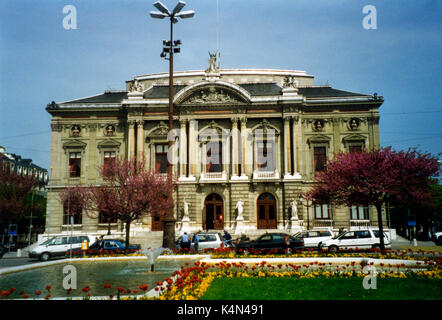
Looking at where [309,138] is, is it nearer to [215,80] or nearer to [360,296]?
[215,80]

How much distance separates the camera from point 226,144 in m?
41.7

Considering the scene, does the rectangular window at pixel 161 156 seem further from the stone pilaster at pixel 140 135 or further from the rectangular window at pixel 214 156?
the rectangular window at pixel 214 156

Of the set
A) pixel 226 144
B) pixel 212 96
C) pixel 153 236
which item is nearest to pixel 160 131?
pixel 212 96

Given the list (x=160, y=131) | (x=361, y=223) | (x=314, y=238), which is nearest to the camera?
(x=314, y=238)

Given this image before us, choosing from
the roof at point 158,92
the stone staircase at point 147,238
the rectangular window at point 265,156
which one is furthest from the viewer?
the roof at point 158,92

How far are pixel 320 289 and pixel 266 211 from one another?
30.6 metres

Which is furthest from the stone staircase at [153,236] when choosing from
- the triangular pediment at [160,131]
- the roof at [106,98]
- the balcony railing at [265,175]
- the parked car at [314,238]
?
the roof at [106,98]

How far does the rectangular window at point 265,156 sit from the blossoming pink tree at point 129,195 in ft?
45.8

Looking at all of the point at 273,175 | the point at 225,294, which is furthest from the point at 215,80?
the point at 225,294

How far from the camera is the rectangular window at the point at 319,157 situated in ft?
138

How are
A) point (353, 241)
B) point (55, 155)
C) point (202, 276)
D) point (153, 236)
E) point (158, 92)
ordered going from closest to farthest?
point (202, 276) → point (353, 241) → point (153, 236) → point (55, 155) → point (158, 92)

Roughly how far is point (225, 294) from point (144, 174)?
20.5m

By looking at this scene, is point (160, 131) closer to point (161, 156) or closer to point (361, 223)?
point (161, 156)
